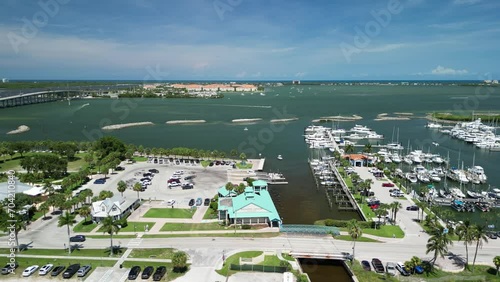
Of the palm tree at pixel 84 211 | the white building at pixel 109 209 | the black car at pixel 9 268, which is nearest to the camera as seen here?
the black car at pixel 9 268

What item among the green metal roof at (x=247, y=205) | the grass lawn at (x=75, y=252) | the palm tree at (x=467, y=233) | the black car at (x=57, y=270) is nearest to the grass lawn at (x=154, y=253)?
the grass lawn at (x=75, y=252)

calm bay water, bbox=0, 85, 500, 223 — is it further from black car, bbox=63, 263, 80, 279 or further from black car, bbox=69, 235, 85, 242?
black car, bbox=63, 263, 80, 279

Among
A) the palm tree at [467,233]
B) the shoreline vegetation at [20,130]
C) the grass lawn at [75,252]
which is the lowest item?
the grass lawn at [75,252]

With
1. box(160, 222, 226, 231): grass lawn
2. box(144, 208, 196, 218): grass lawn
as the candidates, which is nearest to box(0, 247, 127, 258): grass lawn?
box(160, 222, 226, 231): grass lawn

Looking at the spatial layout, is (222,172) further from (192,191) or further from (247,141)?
(247,141)

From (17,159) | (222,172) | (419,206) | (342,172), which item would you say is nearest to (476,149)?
(342,172)

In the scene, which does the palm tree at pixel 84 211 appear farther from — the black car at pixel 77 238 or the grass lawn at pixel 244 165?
the grass lawn at pixel 244 165
